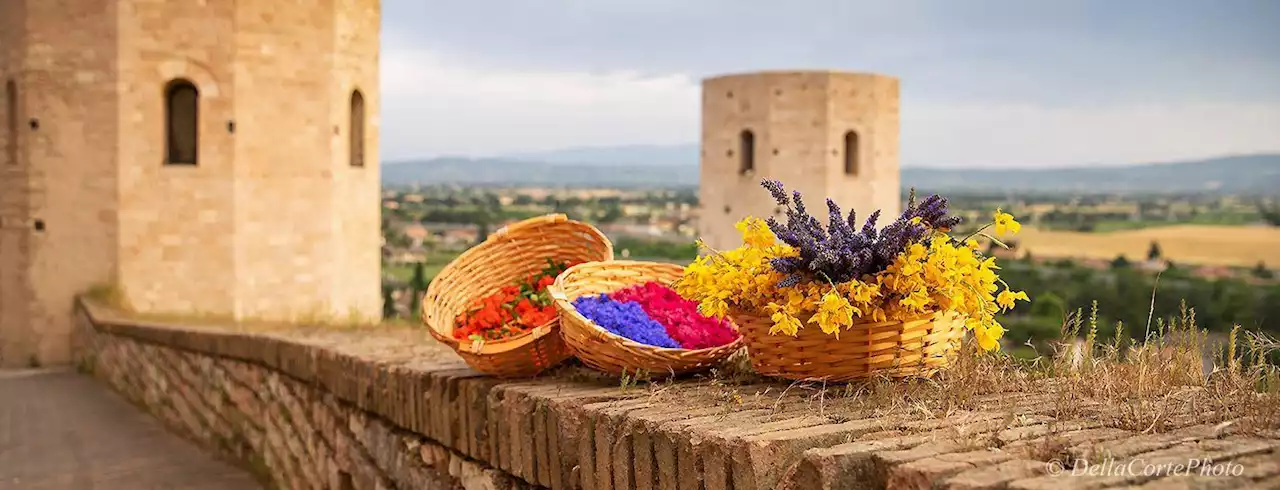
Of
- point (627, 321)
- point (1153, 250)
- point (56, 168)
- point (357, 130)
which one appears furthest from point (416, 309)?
point (1153, 250)

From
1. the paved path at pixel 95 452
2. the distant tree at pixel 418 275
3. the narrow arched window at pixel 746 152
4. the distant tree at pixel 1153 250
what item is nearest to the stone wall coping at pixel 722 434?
the paved path at pixel 95 452

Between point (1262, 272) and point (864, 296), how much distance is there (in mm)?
48242

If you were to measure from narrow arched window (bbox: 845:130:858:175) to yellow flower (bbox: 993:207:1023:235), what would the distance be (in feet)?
88.5

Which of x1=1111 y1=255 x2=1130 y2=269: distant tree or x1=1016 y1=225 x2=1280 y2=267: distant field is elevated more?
x1=1016 y1=225 x2=1280 y2=267: distant field

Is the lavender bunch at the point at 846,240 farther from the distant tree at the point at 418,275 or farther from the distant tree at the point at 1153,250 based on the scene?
the distant tree at the point at 1153,250

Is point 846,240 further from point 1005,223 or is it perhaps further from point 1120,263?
point 1120,263

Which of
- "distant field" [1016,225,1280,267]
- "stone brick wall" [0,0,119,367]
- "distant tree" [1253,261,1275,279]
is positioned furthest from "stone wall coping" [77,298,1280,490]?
"distant field" [1016,225,1280,267]

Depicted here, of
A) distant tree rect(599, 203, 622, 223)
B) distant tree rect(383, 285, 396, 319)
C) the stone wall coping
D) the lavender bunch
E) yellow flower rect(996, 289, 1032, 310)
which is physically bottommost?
distant tree rect(383, 285, 396, 319)

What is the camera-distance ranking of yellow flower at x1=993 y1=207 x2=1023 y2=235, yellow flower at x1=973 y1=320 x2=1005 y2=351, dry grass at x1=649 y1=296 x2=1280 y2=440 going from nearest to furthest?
dry grass at x1=649 y1=296 x2=1280 y2=440 → yellow flower at x1=993 y1=207 x2=1023 y2=235 → yellow flower at x1=973 y1=320 x2=1005 y2=351

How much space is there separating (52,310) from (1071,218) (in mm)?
58362

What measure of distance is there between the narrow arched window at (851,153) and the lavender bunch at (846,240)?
2685cm

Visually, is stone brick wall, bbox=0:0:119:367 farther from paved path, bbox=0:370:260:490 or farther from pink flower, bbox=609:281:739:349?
pink flower, bbox=609:281:739:349

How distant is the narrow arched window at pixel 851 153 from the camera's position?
1190 inches

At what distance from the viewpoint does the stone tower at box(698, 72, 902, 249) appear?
29.3m
